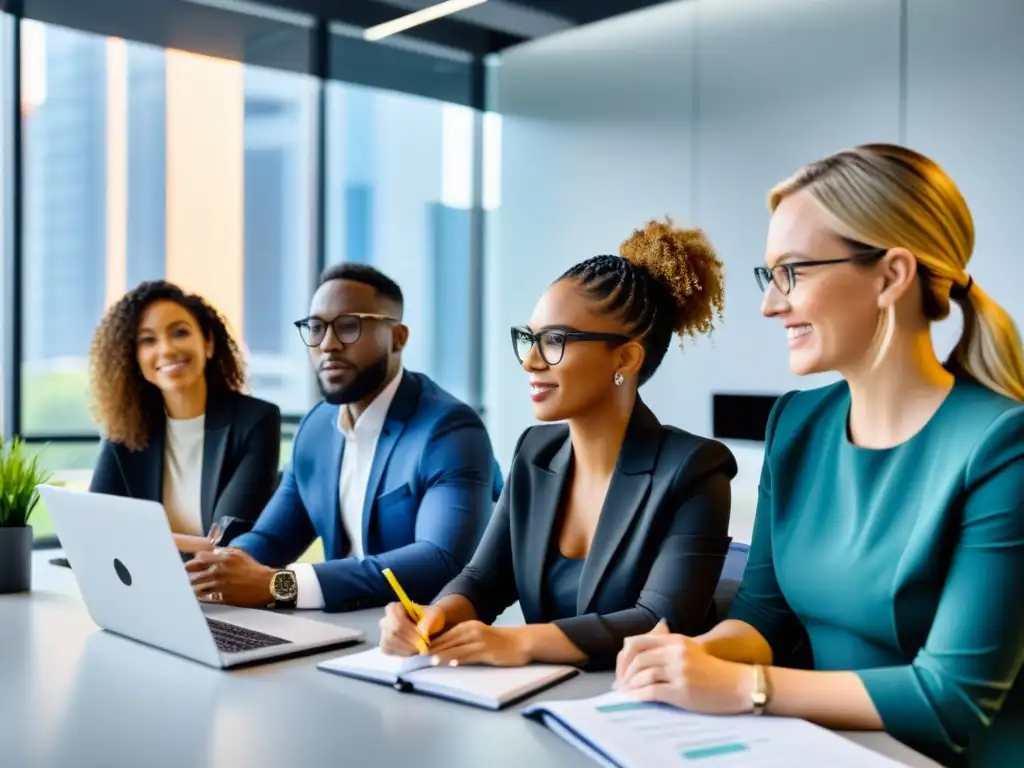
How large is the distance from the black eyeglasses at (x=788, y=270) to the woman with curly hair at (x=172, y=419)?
1769 mm

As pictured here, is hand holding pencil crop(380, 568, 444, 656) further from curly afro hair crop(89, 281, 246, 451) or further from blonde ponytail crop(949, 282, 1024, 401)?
curly afro hair crop(89, 281, 246, 451)

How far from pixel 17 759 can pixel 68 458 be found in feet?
13.6

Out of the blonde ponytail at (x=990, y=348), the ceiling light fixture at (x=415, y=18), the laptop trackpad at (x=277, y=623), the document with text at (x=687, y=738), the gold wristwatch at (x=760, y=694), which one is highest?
the ceiling light fixture at (x=415, y=18)

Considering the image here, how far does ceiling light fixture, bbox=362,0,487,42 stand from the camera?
216 inches

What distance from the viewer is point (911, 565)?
138 centimetres

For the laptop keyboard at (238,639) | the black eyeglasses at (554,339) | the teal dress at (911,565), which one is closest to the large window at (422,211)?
the black eyeglasses at (554,339)

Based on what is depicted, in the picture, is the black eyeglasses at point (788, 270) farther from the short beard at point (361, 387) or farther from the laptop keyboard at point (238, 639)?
the short beard at point (361, 387)

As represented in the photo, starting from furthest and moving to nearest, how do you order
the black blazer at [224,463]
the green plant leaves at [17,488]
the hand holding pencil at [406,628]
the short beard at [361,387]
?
the black blazer at [224,463], the short beard at [361,387], the green plant leaves at [17,488], the hand holding pencil at [406,628]

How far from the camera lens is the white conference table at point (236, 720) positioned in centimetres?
123

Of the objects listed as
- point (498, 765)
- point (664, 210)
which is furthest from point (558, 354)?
point (664, 210)

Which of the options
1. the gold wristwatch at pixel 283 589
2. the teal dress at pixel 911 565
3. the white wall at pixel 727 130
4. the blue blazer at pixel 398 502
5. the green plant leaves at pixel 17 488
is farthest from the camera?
the white wall at pixel 727 130

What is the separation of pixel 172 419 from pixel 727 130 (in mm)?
3097

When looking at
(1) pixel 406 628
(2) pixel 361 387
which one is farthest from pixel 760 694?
(2) pixel 361 387

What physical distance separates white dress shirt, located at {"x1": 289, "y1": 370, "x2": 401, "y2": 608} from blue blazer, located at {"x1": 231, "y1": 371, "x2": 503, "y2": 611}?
0.07 feet
